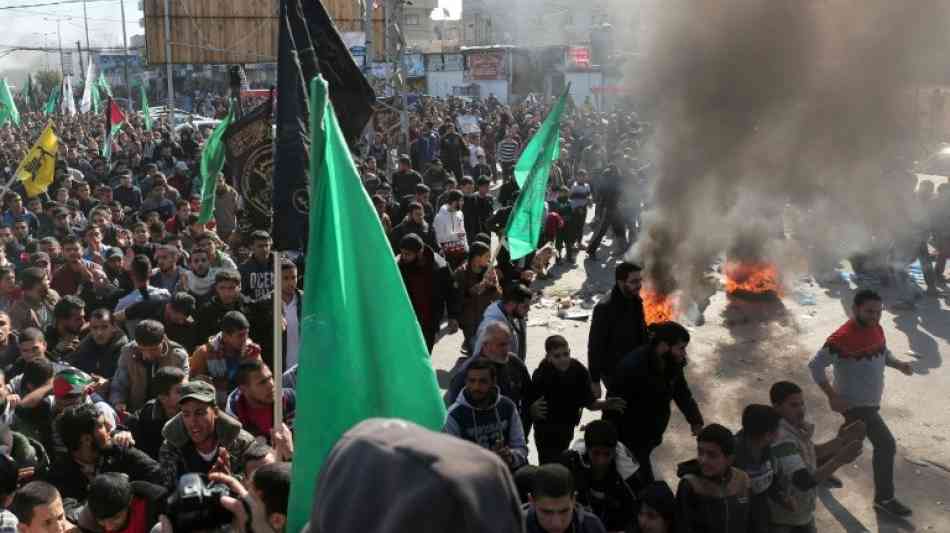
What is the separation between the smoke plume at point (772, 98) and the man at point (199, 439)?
8.21 meters

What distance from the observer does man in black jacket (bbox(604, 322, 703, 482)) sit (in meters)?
5.17

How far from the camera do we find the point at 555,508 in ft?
10.7

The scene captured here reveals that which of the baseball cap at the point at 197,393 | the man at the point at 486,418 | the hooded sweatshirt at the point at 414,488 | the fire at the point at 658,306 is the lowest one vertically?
the fire at the point at 658,306

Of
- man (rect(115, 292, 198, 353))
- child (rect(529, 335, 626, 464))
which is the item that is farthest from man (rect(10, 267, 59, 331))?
child (rect(529, 335, 626, 464))

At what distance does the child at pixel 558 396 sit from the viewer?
518 cm

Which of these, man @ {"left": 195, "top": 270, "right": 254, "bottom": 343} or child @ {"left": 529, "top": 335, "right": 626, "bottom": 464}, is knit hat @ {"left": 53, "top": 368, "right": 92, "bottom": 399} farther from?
child @ {"left": 529, "top": 335, "right": 626, "bottom": 464}

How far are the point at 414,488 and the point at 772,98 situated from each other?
11.9 metres

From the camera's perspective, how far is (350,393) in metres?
2.67

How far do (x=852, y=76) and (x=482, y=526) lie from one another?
40.3 feet

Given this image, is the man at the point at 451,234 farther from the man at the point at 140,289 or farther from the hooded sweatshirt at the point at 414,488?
the hooded sweatshirt at the point at 414,488

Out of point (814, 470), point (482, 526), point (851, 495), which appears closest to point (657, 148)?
point (851, 495)

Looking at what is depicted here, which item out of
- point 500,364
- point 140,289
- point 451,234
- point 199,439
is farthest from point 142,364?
point 451,234

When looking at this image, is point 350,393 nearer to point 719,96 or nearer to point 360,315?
point 360,315

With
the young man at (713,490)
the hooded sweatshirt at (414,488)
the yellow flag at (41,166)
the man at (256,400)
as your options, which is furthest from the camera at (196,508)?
the yellow flag at (41,166)
